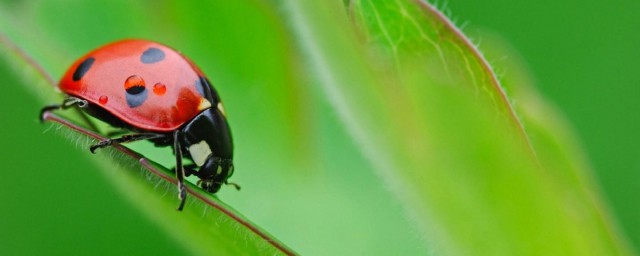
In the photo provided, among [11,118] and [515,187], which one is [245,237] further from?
[11,118]

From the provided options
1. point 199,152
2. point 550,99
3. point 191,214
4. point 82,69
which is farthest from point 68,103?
point 550,99

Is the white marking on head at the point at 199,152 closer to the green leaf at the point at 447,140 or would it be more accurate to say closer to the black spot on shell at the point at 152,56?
the black spot on shell at the point at 152,56

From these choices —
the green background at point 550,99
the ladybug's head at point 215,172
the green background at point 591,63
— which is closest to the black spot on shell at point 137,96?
the ladybug's head at point 215,172

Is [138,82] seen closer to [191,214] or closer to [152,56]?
[152,56]

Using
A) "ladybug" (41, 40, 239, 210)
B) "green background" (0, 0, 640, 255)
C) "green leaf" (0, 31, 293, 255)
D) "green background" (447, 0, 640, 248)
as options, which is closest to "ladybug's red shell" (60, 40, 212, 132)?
"ladybug" (41, 40, 239, 210)

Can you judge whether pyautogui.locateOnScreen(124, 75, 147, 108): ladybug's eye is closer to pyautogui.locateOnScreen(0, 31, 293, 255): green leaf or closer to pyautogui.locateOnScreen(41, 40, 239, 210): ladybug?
pyautogui.locateOnScreen(41, 40, 239, 210): ladybug

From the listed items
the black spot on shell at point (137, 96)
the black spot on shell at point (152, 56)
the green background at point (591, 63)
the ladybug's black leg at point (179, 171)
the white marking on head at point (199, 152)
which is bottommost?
the green background at point (591, 63)

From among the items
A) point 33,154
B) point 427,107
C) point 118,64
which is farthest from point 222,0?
point 33,154
